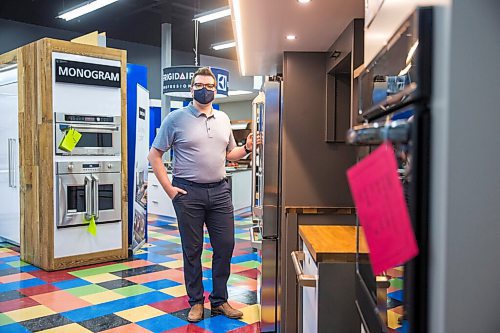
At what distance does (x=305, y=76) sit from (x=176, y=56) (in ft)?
37.4

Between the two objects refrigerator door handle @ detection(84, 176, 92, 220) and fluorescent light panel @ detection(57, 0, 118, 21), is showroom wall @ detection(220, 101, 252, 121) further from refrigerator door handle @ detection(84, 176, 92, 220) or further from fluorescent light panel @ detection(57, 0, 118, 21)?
refrigerator door handle @ detection(84, 176, 92, 220)

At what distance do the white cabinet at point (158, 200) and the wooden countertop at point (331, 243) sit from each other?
6468 mm

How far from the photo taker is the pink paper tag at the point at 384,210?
732mm

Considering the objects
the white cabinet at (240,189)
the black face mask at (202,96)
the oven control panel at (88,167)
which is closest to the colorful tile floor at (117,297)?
the oven control panel at (88,167)

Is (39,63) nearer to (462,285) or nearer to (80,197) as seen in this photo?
(80,197)

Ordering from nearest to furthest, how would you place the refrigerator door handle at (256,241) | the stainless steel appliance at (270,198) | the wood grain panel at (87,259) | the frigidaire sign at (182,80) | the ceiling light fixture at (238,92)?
the stainless steel appliance at (270,198) < the refrigerator door handle at (256,241) < the wood grain panel at (87,259) < the frigidaire sign at (182,80) < the ceiling light fixture at (238,92)

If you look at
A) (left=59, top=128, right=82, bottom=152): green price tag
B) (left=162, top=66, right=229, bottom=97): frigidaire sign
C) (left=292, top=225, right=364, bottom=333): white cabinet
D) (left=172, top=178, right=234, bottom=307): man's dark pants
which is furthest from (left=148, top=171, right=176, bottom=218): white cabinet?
(left=292, top=225, right=364, bottom=333): white cabinet

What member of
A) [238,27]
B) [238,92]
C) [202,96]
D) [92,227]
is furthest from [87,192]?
[238,92]

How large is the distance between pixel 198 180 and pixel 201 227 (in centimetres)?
33

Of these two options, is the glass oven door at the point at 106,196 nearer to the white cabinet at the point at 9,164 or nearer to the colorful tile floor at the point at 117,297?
the colorful tile floor at the point at 117,297

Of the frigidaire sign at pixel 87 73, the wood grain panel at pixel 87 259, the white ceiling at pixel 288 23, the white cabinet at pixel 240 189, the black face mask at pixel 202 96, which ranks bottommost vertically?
the wood grain panel at pixel 87 259

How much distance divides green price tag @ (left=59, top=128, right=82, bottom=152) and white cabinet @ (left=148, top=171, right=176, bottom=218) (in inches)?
155

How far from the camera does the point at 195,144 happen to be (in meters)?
3.25

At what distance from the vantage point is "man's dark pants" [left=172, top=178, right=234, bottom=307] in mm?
3223
